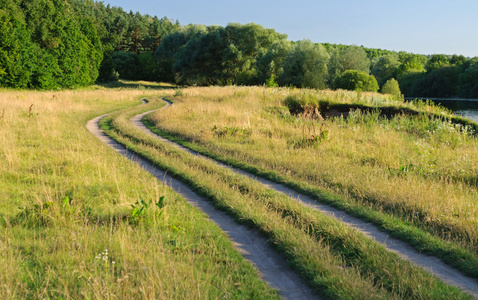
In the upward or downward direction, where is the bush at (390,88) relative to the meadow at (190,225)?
upward

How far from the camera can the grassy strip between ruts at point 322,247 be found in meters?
4.23

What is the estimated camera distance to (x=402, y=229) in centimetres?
616

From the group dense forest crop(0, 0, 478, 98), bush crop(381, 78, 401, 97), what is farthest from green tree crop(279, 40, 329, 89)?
bush crop(381, 78, 401, 97)

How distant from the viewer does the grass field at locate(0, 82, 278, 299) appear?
390 cm

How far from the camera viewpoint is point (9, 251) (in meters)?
4.51

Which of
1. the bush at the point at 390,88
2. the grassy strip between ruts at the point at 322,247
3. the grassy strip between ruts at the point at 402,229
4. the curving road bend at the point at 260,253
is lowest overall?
the curving road bend at the point at 260,253

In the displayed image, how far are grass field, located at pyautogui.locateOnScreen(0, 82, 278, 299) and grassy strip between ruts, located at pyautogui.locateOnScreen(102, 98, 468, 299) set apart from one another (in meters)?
0.71

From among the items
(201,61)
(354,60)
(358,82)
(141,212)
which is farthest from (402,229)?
(201,61)

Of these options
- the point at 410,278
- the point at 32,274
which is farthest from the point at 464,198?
the point at 32,274

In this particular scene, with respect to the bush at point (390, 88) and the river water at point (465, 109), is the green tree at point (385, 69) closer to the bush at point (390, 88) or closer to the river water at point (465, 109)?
the river water at point (465, 109)

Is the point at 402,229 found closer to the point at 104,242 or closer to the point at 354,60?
the point at 104,242

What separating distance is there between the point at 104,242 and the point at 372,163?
8304 mm

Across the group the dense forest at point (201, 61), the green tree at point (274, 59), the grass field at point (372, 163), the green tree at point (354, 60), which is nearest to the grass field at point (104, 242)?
the grass field at point (372, 163)

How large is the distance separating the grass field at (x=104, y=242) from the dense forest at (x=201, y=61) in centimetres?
2906
